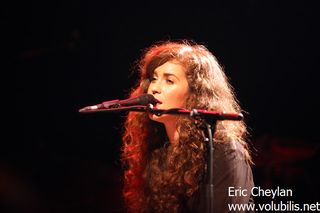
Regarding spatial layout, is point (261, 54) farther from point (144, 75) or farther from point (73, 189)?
point (73, 189)

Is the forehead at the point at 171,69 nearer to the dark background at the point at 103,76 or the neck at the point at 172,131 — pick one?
the neck at the point at 172,131

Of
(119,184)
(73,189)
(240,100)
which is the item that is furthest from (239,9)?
(73,189)

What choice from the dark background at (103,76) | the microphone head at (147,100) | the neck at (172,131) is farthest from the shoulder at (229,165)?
the dark background at (103,76)

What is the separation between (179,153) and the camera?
226 centimetres

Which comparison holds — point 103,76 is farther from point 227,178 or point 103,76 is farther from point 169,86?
point 227,178

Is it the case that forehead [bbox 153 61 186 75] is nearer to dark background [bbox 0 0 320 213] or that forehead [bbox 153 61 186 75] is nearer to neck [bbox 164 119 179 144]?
neck [bbox 164 119 179 144]

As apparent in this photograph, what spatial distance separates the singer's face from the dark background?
5.57ft

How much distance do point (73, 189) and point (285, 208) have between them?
7.00ft

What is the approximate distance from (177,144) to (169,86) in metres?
0.36

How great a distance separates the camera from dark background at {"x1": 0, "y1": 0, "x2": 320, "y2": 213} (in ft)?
12.6

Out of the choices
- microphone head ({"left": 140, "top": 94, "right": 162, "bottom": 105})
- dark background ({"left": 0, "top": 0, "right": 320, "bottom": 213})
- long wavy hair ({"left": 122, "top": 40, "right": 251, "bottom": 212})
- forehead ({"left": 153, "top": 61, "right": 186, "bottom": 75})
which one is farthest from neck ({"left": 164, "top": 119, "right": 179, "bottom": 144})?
dark background ({"left": 0, "top": 0, "right": 320, "bottom": 213})

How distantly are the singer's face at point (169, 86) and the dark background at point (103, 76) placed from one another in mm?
1699

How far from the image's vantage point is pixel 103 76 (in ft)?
13.7

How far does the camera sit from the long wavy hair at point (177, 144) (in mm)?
2211
